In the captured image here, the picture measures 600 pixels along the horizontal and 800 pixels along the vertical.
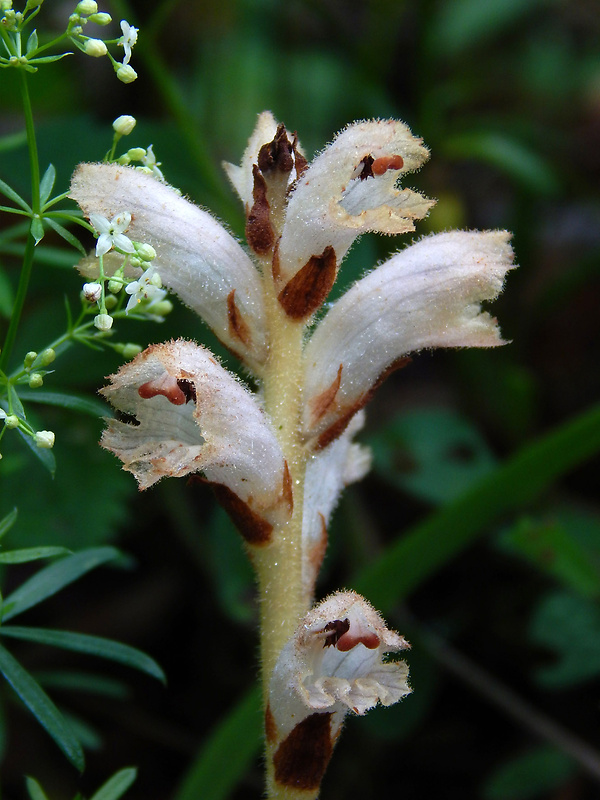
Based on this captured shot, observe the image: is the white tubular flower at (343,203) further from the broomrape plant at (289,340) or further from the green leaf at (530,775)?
the green leaf at (530,775)

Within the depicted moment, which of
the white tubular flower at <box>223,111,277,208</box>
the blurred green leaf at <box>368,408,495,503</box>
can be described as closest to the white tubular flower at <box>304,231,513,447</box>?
the white tubular flower at <box>223,111,277,208</box>

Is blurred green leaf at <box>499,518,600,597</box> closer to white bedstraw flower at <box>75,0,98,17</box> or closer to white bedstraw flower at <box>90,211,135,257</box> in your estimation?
white bedstraw flower at <box>90,211,135,257</box>

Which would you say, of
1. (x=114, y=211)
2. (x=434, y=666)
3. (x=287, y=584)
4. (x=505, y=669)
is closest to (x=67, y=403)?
(x=114, y=211)

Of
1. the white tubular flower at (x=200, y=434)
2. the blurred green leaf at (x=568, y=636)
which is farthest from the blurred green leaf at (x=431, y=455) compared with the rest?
the white tubular flower at (x=200, y=434)

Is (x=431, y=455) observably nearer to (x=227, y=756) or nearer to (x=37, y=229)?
(x=227, y=756)

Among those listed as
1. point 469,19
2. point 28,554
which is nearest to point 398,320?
point 28,554

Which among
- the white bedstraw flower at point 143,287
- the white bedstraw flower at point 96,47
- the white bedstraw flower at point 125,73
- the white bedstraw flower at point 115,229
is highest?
the white bedstraw flower at point 96,47
